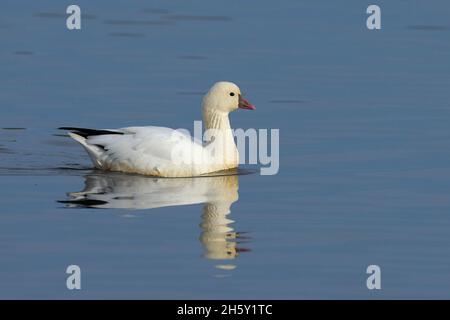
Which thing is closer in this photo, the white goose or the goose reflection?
the goose reflection

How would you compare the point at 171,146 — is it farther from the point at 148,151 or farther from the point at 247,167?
the point at 247,167

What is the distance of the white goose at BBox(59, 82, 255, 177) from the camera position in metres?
15.9

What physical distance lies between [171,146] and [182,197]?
4.30 feet

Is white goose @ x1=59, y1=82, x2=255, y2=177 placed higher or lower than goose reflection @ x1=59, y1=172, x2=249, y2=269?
higher

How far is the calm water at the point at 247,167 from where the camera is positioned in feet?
38.5

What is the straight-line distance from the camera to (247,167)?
16.7 meters

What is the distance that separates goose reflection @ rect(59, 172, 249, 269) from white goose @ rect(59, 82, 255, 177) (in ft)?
0.44

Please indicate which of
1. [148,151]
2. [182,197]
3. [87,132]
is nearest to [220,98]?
[148,151]

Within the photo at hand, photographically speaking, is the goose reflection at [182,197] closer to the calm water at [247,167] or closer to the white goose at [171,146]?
the calm water at [247,167]

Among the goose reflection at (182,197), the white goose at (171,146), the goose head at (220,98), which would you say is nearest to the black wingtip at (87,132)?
the white goose at (171,146)

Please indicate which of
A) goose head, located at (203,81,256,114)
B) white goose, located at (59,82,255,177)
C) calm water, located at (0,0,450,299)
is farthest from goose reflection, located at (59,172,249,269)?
goose head, located at (203,81,256,114)

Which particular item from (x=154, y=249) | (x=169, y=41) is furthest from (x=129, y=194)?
(x=169, y=41)

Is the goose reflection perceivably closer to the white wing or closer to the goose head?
the white wing

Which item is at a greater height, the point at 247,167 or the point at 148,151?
the point at 148,151
